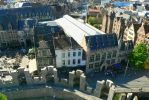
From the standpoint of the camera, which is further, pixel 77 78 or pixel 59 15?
pixel 59 15

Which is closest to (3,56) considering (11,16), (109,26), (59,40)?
(11,16)

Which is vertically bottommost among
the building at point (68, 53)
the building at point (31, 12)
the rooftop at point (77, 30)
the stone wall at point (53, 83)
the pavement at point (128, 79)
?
the pavement at point (128, 79)

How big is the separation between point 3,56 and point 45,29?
63.3 ft

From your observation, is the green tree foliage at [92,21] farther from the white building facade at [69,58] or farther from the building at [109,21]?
the white building facade at [69,58]

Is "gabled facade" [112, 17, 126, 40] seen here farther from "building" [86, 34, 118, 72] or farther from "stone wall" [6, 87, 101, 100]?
"stone wall" [6, 87, 101, 100]

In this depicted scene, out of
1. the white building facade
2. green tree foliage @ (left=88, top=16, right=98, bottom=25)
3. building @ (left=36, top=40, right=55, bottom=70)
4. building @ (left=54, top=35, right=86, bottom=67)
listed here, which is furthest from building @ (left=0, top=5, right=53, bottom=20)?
the white building facade

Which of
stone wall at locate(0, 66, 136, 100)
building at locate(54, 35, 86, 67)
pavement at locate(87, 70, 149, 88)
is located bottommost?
pavement at locate(87, 70, 149, 88)

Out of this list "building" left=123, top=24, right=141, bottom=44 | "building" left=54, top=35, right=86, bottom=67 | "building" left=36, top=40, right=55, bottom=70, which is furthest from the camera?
"building" left=123, top=24, right=141, bottom=44

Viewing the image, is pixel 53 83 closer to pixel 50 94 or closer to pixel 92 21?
pixel 50 94

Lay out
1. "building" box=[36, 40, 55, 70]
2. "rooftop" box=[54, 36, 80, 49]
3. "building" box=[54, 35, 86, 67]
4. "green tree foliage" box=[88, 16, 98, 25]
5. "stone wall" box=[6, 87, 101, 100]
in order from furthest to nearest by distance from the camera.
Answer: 1. "green tree foliage" box=[88, 16, 98, 25]
2. "rooftop" box=[54, 36, 80, 49]
3. "building" box=[54, 35, 86, 67]
4. "building" box=[36, 40, 55, 70]
5. "stone wall" box=[6, 87, 101, 100]

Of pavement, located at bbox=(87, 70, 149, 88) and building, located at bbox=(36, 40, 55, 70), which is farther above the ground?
building, located at bbox=(36, 40, 55, 70)

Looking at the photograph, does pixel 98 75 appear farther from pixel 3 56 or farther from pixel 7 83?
pixel 3 56

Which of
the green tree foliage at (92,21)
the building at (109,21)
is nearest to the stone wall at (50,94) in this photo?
the building at (109,21)

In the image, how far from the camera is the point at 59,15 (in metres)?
122
